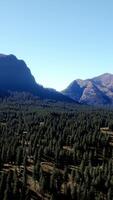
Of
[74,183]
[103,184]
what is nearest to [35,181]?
[74,183]

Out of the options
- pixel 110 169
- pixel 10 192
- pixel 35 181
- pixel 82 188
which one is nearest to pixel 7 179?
pixel 10 192

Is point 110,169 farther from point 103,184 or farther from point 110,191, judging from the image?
point 110,191

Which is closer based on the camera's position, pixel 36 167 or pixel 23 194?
pixel 23 194

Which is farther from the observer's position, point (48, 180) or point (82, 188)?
point (48, 180)

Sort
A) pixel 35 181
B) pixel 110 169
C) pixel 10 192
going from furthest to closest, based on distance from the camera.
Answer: pixel 110 169
pixel 35 181
pixel 10 192

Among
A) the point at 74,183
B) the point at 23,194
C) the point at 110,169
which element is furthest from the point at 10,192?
the point at 110,169

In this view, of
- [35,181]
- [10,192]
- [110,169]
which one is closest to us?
[10,192]

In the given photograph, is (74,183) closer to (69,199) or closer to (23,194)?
(69,199)
